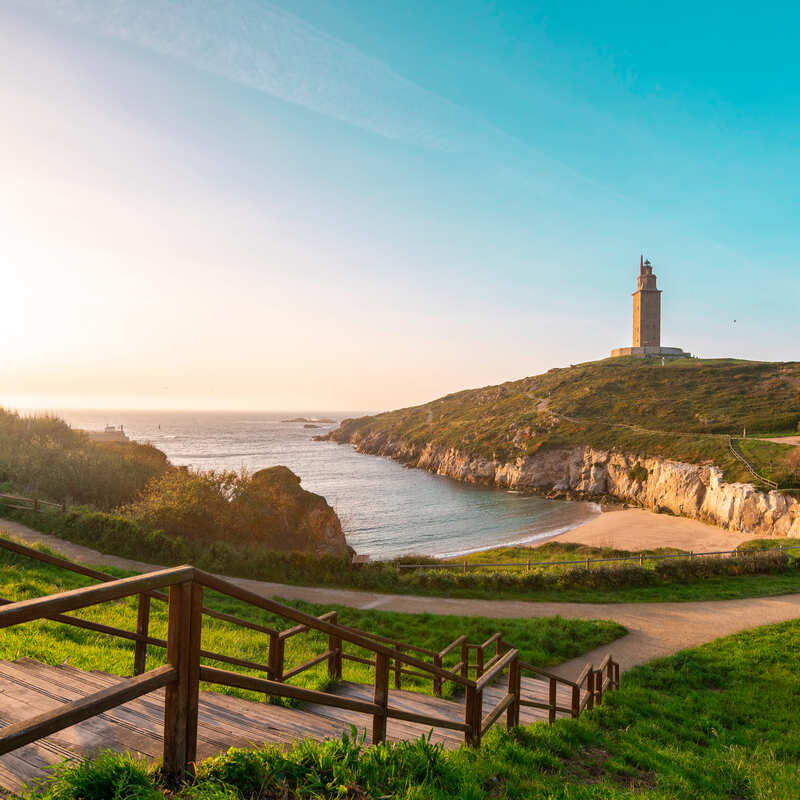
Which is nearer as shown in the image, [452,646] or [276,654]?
[276,654]

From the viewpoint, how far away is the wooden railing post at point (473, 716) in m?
4.86

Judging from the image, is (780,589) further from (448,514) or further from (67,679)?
(448,514)

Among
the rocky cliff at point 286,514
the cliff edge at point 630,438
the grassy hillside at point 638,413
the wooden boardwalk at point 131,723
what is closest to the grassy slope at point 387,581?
the rocky cliff at point 286,514

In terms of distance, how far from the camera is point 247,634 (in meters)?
11.6

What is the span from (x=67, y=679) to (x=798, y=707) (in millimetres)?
11894

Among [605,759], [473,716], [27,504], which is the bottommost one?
[27,504]

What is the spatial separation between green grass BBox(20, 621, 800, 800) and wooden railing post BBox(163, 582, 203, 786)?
0.13 m

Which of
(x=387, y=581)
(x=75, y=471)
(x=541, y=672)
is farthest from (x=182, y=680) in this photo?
(x=75, y=471)

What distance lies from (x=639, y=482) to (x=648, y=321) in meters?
75.3

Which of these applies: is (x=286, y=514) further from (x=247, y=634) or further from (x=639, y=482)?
(x=639, y=482)

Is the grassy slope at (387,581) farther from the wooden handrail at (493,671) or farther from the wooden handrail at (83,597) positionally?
the wooden handrail at (83,597)

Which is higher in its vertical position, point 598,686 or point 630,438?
point 630,438

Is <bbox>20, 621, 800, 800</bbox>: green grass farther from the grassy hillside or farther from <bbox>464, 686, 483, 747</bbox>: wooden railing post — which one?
the grassy hillside

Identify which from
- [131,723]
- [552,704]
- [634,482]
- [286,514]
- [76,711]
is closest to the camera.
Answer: [76,711]
